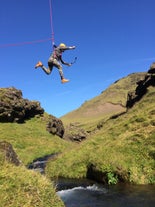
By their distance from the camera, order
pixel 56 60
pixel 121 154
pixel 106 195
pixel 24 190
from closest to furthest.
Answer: pixel 24 190 → pixel 106 195 → pixel 56 60 → pixel 121 154

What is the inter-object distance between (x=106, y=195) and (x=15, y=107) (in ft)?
162

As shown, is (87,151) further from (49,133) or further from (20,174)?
(49,133)

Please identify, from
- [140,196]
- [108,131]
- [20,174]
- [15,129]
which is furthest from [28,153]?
[20,174]

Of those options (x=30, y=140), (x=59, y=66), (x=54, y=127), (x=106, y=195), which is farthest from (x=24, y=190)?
(x=54, y=127)

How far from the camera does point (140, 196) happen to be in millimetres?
19812

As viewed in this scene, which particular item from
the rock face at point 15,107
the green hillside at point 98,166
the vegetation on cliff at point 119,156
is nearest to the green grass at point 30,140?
the rock face at point 15,107

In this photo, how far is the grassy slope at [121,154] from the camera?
25.0 m

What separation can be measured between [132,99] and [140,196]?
150ft

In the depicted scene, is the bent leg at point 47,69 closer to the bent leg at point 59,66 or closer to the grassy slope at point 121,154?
the bent leg at point 59,66

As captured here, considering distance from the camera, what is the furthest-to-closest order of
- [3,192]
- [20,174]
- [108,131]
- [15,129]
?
1. [15,129]
2. [108,131]
3. [20,174]
4. [3,192]

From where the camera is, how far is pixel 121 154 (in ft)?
89.5

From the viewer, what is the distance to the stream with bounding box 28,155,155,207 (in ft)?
61.5

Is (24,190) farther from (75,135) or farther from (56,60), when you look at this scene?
(75,135)

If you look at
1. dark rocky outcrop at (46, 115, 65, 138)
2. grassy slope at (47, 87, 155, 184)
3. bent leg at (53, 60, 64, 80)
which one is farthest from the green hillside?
dark rocky outcrop at (46, 115, 65, 138)
